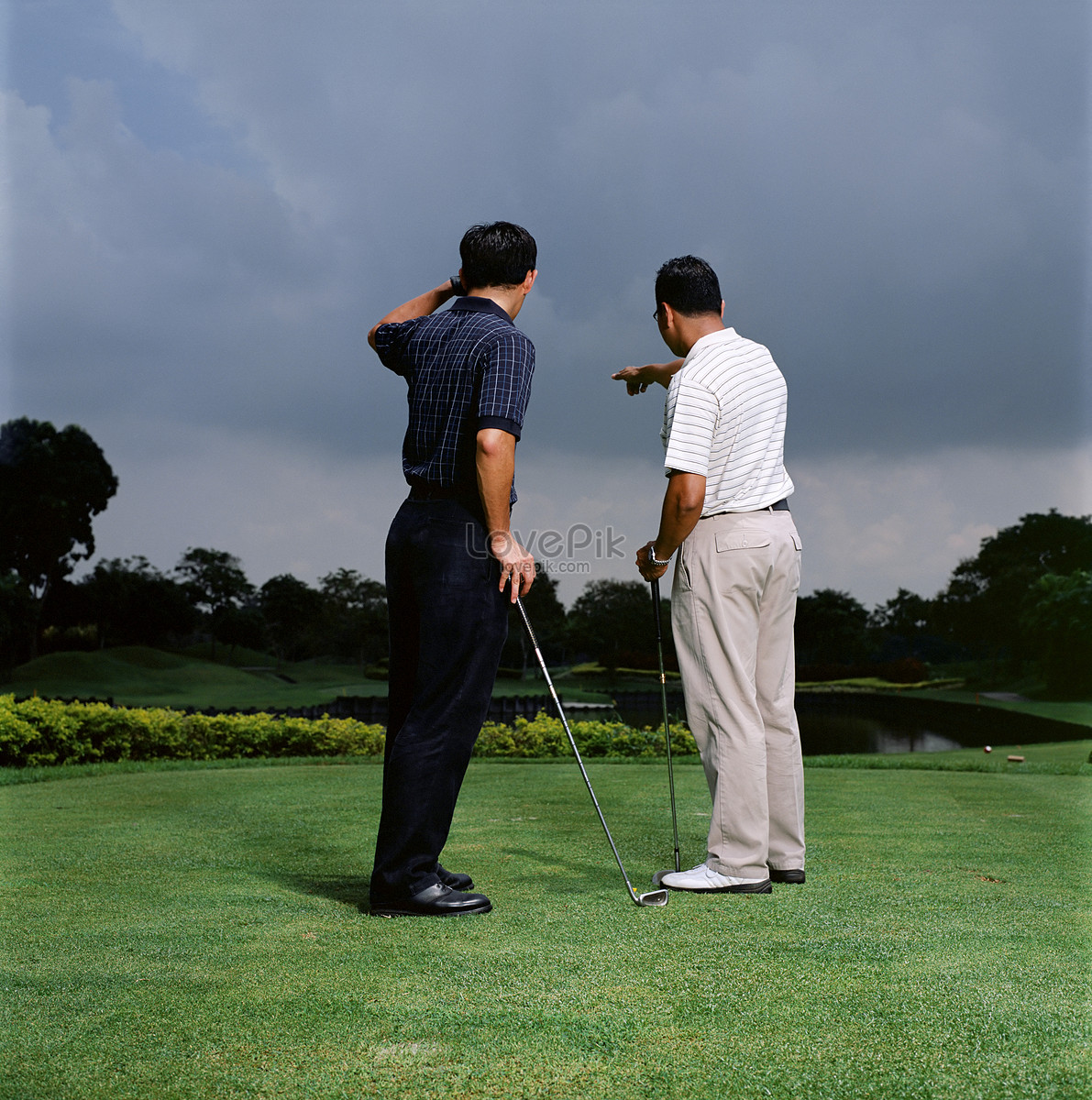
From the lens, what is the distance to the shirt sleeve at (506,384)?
9.77 feet

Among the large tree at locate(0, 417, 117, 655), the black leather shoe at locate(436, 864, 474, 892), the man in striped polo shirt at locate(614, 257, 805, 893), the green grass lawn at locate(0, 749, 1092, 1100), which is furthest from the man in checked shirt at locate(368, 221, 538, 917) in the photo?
the large tree at locate(0, 417, 117, 655)

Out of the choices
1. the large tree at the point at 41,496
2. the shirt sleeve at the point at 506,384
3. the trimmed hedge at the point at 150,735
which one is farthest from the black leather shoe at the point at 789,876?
the large tree at the point at 41,496

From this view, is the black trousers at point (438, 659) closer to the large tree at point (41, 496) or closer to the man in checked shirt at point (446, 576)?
the man in checked shirt at point (446, 576)

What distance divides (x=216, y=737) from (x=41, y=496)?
36670 mm

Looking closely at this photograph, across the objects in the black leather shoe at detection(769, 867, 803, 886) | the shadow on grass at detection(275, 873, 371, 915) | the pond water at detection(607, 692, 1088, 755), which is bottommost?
the pond water at detection(607, 692, 1088, 755)

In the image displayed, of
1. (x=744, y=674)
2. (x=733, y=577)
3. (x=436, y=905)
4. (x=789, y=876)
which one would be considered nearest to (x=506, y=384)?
(x=733, y=577)

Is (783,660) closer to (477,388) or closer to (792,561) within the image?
(792,561)

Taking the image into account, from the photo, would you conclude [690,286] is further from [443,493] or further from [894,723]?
[894,723]

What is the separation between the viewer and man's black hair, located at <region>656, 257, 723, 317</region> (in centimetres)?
350

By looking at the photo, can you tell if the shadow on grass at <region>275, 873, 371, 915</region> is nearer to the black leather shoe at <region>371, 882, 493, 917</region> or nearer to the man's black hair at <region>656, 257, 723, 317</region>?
the black leather shoe at <region>371, 882, 493, 917</region>

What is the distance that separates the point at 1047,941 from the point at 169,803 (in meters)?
5.03

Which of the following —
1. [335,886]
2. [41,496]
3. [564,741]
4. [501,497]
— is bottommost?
[564,741]

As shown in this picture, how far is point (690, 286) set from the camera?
138 inches

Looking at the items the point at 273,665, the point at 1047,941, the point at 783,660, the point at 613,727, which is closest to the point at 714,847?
the point at 783,660
